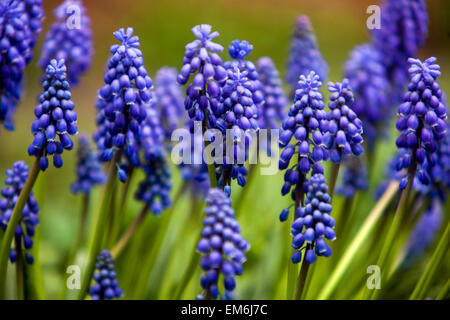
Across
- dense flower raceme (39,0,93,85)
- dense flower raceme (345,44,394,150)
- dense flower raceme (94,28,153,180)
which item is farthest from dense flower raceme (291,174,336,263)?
dense flower raceme (39,0,93,85)

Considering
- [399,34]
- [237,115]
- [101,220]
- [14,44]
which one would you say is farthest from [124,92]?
[399,34]

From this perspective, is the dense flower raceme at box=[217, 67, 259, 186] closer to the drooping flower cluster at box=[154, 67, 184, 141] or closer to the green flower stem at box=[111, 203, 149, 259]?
the green flower stem at box=[111, 203, 149, 259]

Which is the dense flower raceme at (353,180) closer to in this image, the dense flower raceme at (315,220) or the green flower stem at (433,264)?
the green flower stem at (433,264)

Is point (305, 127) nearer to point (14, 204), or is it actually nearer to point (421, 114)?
point (421, 114)

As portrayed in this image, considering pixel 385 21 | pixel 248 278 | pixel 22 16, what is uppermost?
pixel 385 21

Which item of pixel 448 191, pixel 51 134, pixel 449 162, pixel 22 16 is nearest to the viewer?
pixel 51 134
